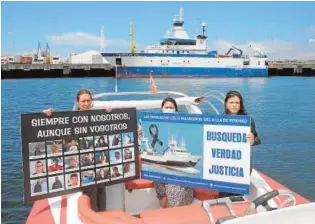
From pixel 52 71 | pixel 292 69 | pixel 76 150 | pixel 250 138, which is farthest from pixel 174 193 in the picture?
pixel 292 69

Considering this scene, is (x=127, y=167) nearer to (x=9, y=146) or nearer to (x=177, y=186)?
(x=177, y=186)

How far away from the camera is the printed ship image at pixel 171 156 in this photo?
3.78 m

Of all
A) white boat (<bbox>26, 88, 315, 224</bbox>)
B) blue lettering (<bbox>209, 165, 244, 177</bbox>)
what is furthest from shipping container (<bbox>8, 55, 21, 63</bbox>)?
blue lettering (<bbox>209, 165, 244, 177</bbox>)

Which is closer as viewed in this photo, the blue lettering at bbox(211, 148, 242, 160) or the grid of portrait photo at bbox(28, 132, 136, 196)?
the grid of portrait photo at bbox(28, 132, 136, 196)

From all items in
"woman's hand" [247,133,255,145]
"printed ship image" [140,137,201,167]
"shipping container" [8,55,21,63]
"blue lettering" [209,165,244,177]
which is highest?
"shipping container" [8,55,21,63]

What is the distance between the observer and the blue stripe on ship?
69250 millimetres

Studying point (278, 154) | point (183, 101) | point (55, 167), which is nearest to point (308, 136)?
point (278, 154)

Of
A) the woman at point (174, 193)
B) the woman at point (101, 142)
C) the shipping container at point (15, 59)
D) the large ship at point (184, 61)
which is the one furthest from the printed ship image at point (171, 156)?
the shipping container at point (15, 59)

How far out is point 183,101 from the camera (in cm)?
564

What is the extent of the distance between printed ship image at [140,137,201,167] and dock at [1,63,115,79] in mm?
66525

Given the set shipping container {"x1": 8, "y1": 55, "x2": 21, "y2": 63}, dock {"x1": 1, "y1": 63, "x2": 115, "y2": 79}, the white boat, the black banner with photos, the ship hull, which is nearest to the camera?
the white boat

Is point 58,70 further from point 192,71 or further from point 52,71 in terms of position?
point 192,71

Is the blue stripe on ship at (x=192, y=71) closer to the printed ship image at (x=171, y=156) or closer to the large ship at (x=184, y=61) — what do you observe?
the large ship at (x=184, y=61)

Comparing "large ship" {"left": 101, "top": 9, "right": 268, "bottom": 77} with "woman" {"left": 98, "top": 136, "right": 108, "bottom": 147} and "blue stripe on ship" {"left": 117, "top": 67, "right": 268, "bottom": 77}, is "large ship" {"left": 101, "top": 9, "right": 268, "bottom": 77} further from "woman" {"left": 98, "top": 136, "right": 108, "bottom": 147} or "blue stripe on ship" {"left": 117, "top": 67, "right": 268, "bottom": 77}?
"woman" {"left": 98, "top": 136, "right": 108, "bottom": 147}
